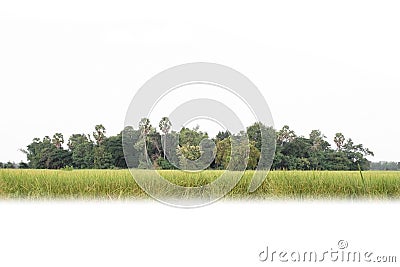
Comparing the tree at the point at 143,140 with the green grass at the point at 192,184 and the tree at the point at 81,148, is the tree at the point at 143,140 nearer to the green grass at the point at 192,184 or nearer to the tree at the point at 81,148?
the green grass at the point at 192,184

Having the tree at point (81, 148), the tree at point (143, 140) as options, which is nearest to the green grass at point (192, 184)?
the tree at point (143, 140)

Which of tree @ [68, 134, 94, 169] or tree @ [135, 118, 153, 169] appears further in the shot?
tree @ [68, 134, 94, 169]

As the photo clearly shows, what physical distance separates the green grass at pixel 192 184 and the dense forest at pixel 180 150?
257 millimetres

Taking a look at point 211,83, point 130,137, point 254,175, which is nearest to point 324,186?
point 254,175

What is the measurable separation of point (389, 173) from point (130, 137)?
2635mm

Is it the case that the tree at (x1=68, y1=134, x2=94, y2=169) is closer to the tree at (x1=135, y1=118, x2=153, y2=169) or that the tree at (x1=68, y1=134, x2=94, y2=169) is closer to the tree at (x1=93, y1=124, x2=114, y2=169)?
the tree at (x1=93, y1=124, x2=114, y2=169)

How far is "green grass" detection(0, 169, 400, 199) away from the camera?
493 centimetres

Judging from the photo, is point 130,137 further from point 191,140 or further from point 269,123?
point 269,123

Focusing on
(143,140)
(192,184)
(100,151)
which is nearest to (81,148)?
(100,151)

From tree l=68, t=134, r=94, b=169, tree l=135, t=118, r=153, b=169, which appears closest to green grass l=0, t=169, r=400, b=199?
tree l=135, t=118, r=153, b=169

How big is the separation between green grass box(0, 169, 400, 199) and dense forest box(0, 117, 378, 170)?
0.84 feet

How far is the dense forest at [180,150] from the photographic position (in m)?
5.16

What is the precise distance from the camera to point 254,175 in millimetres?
4980

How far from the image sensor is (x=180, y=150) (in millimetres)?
5129
